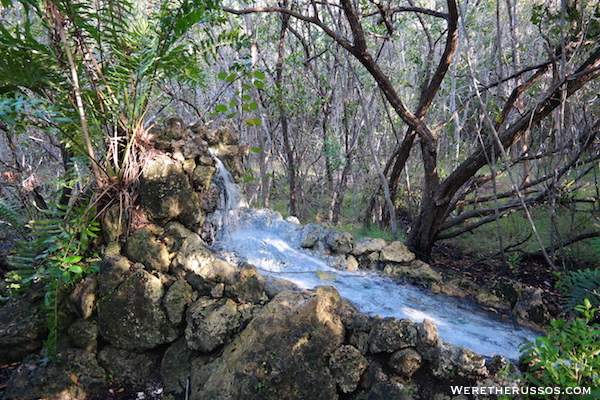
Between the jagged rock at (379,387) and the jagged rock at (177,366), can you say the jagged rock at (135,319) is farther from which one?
the jagged rock at (379,387)

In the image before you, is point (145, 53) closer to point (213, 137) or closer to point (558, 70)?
point (213, 137)

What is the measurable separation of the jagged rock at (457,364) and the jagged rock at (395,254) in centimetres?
157

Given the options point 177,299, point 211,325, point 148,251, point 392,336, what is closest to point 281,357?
point 211,325

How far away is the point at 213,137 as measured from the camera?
417 centimetres

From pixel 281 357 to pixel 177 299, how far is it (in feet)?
3.56

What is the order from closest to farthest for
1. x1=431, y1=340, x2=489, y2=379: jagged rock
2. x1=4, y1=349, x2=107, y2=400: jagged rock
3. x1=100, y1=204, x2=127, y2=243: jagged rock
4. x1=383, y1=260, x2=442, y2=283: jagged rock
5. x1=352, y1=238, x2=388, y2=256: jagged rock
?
1. x1=431, y1=340, x2=489, y2=379: jagged rock
2. x1=4, y1=349, x2=107, y2=400: jagged rock
3. x1=100, y1=204, x2=127, y2=243: jagged rock
4. x1=383, y1=260, x2=442, y2=283: jagged rock
5. x1=352, y1=238, x2=388, y2=256: jagged rock

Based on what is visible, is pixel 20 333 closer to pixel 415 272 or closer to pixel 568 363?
pixel 415 272

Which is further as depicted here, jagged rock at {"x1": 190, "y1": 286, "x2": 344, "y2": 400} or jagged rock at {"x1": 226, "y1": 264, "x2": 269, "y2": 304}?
jagged rock at {"x1": 226, "y1": 264, "x2": 269, "y2": 304}

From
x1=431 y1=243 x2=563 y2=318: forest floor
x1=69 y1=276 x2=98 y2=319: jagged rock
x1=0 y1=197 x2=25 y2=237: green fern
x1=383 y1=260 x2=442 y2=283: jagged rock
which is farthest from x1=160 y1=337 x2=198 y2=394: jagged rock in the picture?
x1=431 y1=243 x2=563 y2=318: forest floor

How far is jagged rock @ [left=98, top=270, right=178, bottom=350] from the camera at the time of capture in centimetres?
293

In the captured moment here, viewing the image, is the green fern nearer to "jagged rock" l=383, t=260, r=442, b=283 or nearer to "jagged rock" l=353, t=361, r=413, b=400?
"jagged rock" l=353, t=361, r=413, b=400

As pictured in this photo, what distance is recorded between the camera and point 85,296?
3.03 meters

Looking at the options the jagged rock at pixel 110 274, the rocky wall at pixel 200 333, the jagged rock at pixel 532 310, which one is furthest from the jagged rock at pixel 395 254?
the jagged rock at pixel 110 274

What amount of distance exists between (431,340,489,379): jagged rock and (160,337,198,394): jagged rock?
185cm
